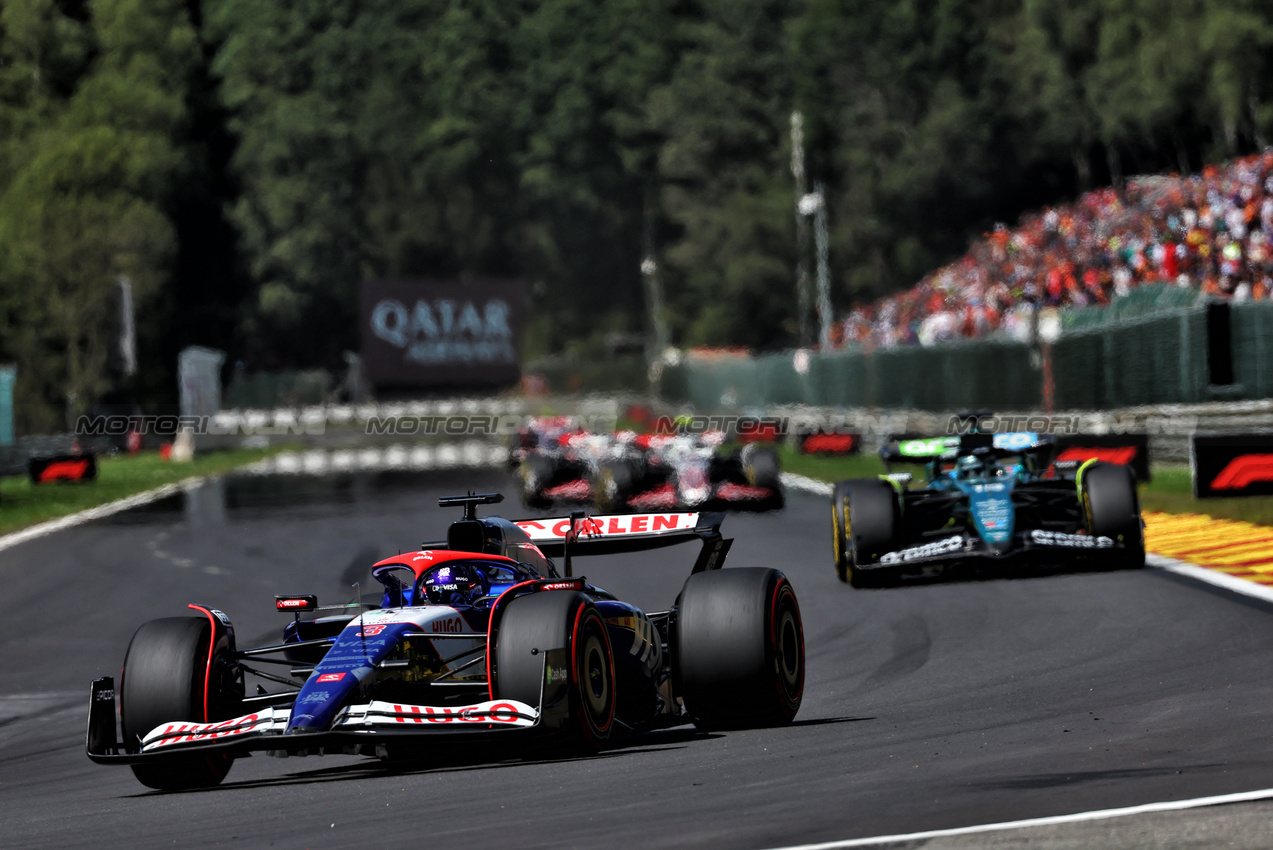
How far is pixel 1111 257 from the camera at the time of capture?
3247cm

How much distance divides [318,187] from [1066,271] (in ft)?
199

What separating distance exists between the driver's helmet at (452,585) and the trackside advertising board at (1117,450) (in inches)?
523

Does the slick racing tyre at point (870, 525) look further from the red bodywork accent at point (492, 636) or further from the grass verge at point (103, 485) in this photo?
the grass verge at point (103, 485)

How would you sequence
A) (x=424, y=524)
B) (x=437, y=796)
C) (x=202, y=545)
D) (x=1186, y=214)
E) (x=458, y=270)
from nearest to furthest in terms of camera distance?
(x=437, y=796) < (x=202, y=545) < (x=424, y=524) < (x=1186, y=214) < (x=458, y=270)

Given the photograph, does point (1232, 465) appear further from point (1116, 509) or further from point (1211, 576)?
point (1116, 509)

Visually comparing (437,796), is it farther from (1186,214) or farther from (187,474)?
(187,474)

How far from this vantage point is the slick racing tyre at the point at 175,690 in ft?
24.5

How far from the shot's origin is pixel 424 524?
2288cm

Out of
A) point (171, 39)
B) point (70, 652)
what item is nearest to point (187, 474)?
point (70, 652)

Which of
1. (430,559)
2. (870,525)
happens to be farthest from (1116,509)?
(430,559)

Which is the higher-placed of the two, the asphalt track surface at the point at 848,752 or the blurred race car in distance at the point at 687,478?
the blurred race car in distance at the point at 687,478

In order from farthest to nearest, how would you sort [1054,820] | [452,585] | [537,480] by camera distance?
1. [537,480]
2. [452,585]
3. [1054,820]

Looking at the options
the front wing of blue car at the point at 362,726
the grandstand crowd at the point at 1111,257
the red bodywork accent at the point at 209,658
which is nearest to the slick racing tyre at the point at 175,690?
the red bodywork accent at the point at 209,658

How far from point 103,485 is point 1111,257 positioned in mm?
18470
